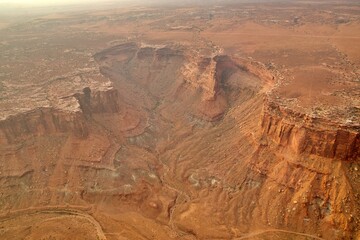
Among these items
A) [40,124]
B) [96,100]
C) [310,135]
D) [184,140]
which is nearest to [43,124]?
[40,124]

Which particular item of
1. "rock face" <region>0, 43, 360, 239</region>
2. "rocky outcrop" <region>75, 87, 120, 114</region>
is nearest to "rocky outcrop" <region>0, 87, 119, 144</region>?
"rock face" <region>0, 43, 360, 239</region>

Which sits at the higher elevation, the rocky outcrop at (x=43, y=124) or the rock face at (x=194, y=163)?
the rocky outcrop at (x=43, y=124)

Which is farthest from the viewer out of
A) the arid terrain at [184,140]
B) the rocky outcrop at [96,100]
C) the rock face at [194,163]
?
the rocky outcrop at [96,100]

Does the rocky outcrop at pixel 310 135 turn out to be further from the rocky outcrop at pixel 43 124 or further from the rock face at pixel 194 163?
the rocky outcrop at pixel 43 124

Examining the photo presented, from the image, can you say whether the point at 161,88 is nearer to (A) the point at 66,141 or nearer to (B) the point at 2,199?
(A) the point at 66,141

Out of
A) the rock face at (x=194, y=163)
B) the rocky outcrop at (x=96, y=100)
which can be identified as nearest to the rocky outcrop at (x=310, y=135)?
the rock face at (x=194, y=163)

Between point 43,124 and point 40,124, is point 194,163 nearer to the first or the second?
point 43,124
